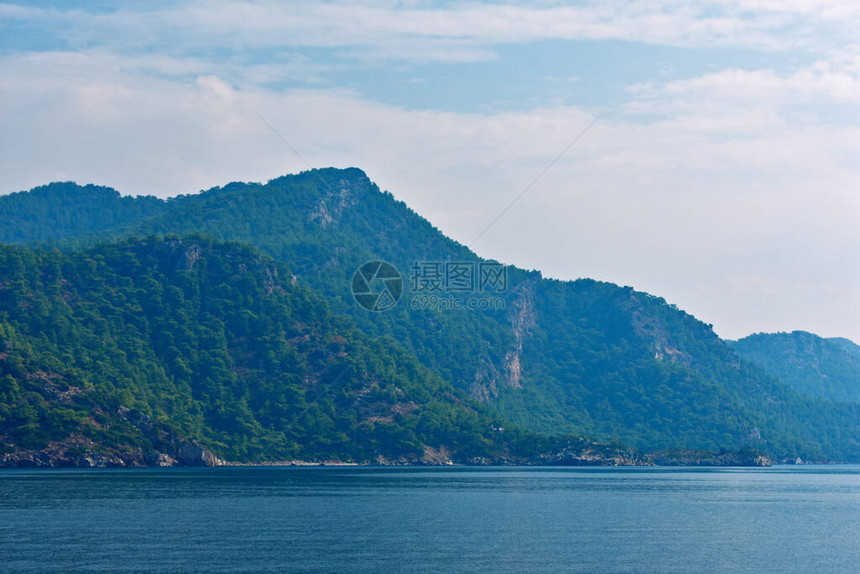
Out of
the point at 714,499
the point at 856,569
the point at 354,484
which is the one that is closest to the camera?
the point at 856,569

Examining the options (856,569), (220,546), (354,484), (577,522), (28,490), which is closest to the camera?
(856,569)

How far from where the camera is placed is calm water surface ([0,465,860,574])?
92.1m

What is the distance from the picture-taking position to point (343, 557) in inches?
3720

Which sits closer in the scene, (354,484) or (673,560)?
(673,560)

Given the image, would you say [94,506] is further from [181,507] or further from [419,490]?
[419,490]

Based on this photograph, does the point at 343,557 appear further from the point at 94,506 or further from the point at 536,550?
the point at 94,506

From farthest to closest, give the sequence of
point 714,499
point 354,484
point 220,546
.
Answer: point 354,484 < point 714,499 < point 220,546

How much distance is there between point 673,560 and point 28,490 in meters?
104

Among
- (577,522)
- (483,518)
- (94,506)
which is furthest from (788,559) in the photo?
(94,506)

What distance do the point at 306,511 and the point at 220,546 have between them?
122ft

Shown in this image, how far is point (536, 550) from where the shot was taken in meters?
102

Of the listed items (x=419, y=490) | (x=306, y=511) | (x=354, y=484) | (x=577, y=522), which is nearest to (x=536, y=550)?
(x=577, y=522)

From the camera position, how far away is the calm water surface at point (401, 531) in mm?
92062

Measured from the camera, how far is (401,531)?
114 m
